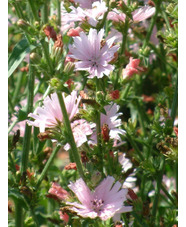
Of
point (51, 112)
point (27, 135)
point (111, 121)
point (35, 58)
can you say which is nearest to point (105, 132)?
point (111, 121)

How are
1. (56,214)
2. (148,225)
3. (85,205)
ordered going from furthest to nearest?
(56,214) < (148,225) < (85,205)

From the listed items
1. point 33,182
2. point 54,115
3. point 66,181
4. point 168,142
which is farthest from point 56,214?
point 54,115

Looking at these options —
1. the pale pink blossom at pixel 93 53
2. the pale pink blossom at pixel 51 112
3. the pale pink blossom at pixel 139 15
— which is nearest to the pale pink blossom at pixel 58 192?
the pale pink blossom at pixel 51 112

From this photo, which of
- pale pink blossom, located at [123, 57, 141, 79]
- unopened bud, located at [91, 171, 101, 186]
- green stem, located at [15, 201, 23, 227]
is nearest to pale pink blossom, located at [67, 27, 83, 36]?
pale pink blossom, located at [123, 57, 141, 79]

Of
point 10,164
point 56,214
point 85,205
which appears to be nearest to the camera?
point 85,205

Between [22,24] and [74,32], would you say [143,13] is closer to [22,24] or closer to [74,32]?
[74,32]

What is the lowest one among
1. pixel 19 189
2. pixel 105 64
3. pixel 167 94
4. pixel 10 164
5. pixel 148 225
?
pixel 148 225

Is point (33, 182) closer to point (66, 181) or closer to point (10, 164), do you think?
point (10, 164)

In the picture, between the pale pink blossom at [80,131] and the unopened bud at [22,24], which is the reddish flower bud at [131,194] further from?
the unopened bud at [22,24]
